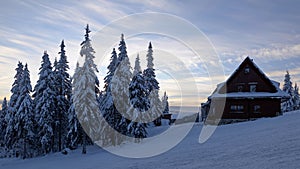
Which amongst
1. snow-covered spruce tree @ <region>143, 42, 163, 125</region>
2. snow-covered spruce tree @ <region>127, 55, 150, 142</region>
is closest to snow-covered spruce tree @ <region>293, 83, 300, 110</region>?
snow-covered spruce tree @ <region>143, 42, 163, 125</region>

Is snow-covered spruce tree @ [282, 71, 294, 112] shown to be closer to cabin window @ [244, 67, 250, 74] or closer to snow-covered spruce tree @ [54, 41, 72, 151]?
cabin window @ [244, 67, 250, 74]

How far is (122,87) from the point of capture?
39.1 m

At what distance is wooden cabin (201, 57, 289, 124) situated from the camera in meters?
37.7

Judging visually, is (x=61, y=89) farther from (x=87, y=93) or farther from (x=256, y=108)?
(x=256, y=108)

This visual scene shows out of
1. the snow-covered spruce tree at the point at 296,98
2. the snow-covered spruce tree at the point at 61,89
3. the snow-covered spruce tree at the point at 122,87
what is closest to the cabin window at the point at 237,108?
the snow-covered spruce tree at the point at 122,87

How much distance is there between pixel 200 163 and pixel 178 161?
6.46 ft

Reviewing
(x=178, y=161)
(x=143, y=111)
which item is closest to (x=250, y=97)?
(x=143, y=111)

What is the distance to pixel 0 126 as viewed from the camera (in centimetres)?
6688

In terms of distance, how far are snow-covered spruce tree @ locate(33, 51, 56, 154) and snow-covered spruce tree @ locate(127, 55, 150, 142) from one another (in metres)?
12.4

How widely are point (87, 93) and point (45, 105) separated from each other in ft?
32.1

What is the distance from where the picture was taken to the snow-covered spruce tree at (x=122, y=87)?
39.2m

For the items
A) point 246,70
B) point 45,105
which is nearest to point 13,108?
point 45,105

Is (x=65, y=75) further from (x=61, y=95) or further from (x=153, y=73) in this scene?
(x=153, y=73)

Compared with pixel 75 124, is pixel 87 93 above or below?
above
